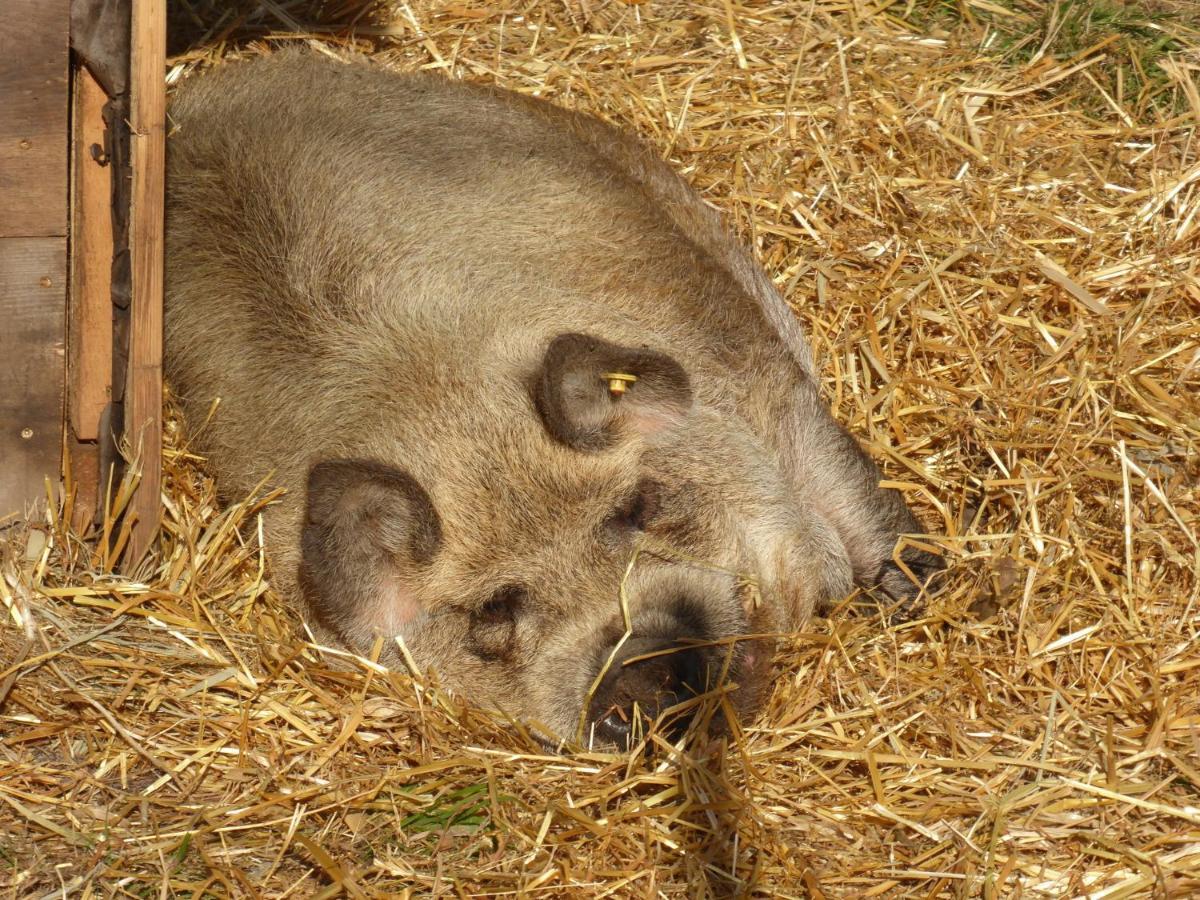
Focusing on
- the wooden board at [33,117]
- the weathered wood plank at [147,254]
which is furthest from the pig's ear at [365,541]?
the wooden board at [33,117]

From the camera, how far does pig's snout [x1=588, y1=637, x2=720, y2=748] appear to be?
373cm

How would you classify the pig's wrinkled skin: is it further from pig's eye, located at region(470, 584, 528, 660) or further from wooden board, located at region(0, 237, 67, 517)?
wooden board, located at region(0, 237, 67, 517)

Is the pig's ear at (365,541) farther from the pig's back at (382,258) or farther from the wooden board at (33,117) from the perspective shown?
the wooden board at (33,117)

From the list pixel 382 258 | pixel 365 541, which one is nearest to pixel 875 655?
pixel 365 541

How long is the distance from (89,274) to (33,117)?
507 mm

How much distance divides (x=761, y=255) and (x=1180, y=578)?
2.25 meters

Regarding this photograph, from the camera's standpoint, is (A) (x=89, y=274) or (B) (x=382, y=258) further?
(B) (x=382, y=258)

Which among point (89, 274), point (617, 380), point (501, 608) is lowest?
point (501, 608)

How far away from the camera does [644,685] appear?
3732 millimetres

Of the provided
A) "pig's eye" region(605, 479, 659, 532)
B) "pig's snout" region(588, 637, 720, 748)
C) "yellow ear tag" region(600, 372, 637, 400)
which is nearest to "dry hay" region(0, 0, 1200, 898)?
"pig's snout" region(588, 637, 720, 748)

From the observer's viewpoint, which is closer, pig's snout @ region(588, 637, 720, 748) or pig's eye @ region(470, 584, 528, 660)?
pig's snout @ region(588, 637, 720, 748)

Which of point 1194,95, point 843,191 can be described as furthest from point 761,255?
point 1194,95

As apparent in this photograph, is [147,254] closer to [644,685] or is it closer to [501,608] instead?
[501,608]

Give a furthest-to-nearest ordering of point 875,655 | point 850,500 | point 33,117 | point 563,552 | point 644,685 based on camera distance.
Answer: point 850,500
point 875,655
point 33,117
point 563,552
point 644,685
